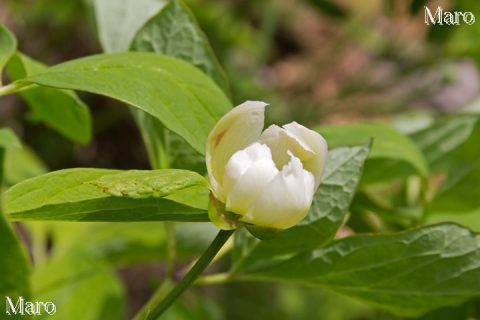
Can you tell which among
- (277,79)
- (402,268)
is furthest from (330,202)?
(277,79)

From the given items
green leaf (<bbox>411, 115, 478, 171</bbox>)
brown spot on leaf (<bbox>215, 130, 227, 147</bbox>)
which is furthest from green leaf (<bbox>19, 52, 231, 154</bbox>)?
green leaf (<bbox>411, 115, 478, 171</bbox>)

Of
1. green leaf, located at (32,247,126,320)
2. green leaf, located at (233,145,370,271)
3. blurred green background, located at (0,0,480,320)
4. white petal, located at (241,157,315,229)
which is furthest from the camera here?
blurred green background, located at (0,0,480,320)

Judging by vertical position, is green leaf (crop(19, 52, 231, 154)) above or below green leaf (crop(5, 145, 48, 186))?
above

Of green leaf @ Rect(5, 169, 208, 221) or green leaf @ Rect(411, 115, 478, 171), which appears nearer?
green leaf @ Rect(5, 169, 208, 221)

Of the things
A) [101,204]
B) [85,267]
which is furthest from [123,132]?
[101,204]

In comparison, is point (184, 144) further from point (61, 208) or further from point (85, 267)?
point (85, 267)

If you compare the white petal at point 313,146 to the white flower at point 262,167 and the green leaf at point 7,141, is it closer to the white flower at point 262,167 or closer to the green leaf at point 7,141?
the white flower at point 262,167

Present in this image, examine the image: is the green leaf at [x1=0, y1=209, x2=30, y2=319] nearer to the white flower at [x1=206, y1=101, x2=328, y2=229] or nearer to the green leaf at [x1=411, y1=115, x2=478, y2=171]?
the white flower at [x1=206, y1=101, x2=328, y2=229]

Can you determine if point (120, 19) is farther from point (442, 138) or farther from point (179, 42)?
point (442, 138)
